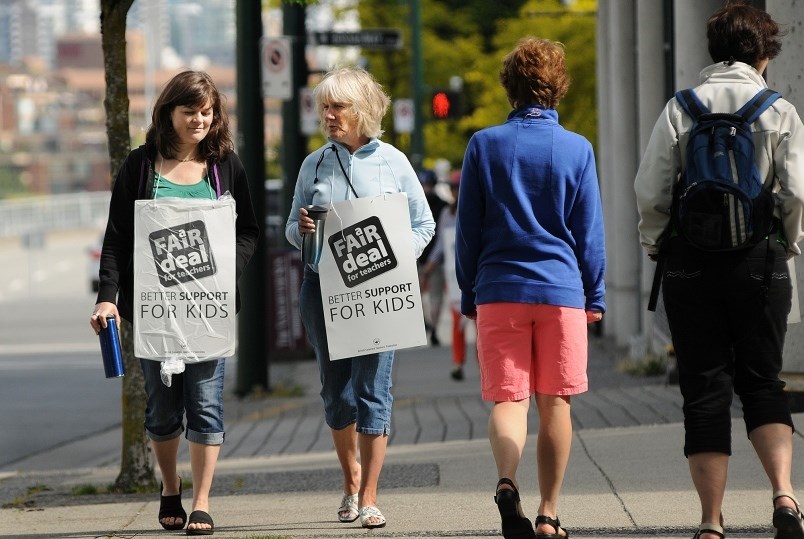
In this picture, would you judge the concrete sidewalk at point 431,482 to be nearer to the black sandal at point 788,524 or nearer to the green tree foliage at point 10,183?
the black sandal at point 788,524

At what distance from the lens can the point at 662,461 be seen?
295 inches

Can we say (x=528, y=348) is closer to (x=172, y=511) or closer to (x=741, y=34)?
(x=741, y=34)

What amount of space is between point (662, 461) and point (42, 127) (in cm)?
18406

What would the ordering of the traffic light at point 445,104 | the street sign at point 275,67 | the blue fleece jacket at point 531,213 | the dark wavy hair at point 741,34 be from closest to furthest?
the dark wavy hair at point 741,34 → the blue fleece jacket at point 531,213 → the street sign at point 275,67 → the traffic light at point 445,104

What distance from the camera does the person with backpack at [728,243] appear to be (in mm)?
5066

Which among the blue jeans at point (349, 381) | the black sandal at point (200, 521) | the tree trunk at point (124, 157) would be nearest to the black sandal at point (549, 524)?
the blue jeans at point (349, 381)

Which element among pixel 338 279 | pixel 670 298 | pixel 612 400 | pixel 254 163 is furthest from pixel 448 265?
pixel 670 298

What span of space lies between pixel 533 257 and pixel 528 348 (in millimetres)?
319

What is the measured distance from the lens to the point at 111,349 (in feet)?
19.7

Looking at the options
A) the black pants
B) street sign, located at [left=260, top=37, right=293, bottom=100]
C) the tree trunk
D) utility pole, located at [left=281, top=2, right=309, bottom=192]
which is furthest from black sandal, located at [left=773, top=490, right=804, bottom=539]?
utility pole, located at [left=281, top=2, right=309, bottom=192]

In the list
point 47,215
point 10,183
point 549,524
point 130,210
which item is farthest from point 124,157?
point 10,183

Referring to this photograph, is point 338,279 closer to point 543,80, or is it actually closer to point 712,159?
point 543,80

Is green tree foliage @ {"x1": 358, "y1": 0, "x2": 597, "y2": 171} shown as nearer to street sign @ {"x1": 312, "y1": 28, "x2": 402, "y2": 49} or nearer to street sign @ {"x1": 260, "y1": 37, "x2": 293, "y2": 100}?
street sign @ {"x1": 312, "y1": 28, "x2": 402, "y2": 49}

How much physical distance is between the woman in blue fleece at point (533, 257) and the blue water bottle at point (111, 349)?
1342 mm
